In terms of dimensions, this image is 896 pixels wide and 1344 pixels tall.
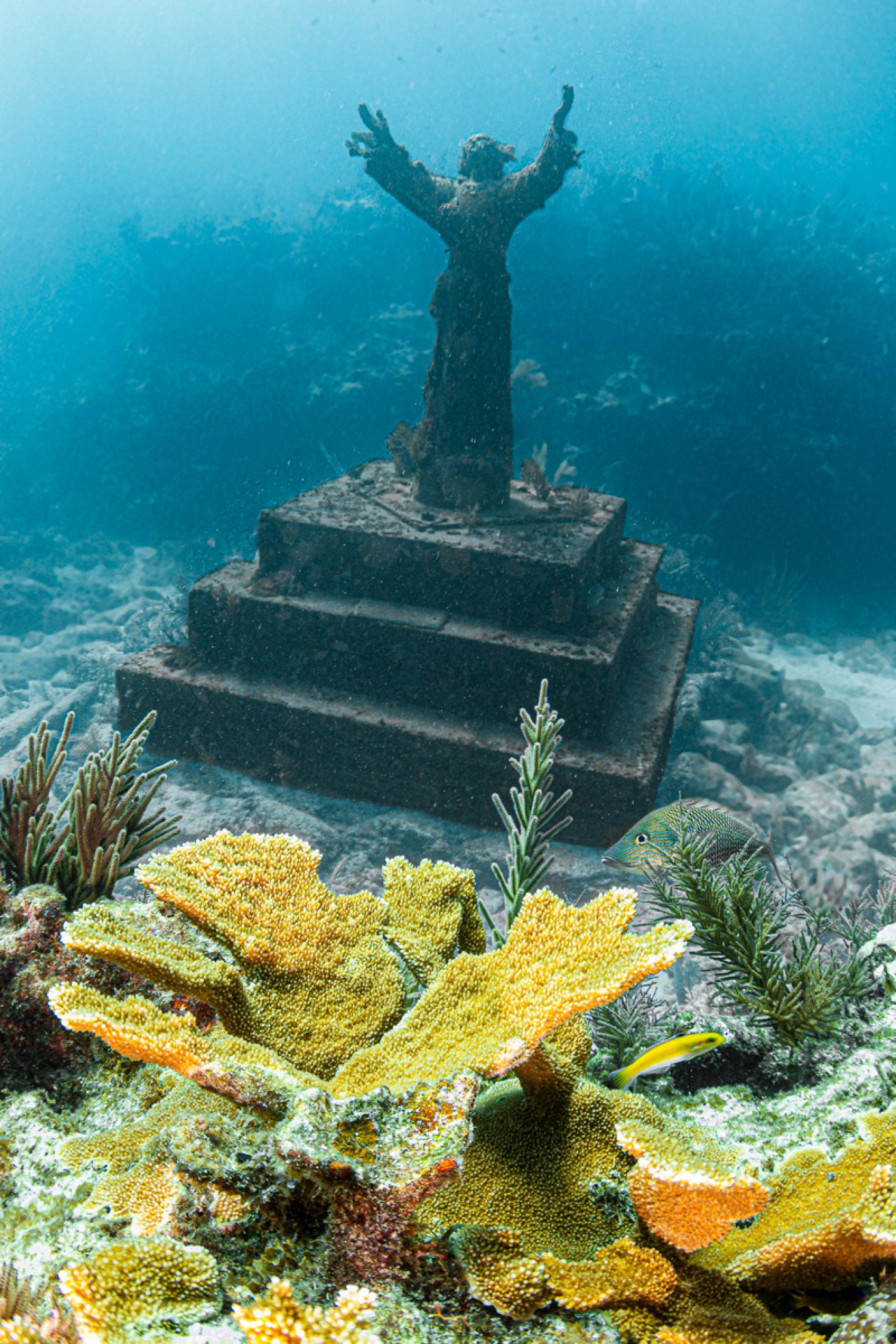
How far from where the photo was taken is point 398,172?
6742mm

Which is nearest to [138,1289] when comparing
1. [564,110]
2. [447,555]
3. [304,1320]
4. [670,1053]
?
[304,1320]

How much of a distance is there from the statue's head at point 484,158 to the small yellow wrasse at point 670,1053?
757 cm

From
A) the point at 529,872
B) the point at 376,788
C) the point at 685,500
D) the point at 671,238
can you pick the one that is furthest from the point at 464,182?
the point at 671,238

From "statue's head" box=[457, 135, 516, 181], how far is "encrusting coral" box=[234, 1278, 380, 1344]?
795cm

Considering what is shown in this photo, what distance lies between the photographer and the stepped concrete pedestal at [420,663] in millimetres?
5738

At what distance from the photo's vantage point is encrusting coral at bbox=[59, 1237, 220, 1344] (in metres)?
0.71

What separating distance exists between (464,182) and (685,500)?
14165 mm

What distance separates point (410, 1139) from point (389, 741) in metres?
5.10

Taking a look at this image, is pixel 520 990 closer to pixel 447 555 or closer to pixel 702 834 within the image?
pixel 702 834

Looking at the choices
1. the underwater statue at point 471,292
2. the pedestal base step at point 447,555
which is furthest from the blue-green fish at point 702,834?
the underwater statue at point 471,292

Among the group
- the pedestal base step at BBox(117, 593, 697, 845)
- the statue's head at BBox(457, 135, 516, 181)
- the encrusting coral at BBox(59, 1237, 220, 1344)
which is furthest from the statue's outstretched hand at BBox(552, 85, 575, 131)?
the encrusting coral at BBox(59, 1237, 220, 1344)

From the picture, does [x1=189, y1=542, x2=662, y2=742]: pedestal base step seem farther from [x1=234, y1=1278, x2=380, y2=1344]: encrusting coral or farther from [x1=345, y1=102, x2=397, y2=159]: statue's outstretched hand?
[x1=234, y1=1278, x2=380, y2=1344]: encrusting coral

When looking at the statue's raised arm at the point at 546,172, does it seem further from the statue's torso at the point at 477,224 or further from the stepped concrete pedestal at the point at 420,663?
the stepped concrete pedestal at the point at 420,663

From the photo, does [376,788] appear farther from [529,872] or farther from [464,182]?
[464,182]
